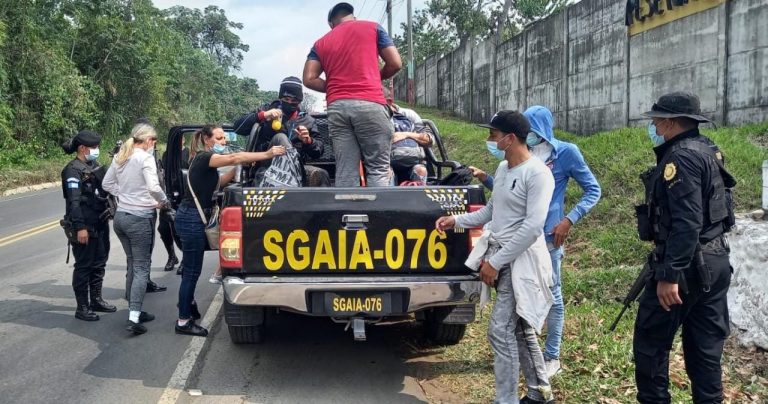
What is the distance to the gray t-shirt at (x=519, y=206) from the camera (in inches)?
136

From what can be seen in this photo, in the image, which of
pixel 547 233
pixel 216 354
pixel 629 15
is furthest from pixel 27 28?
pixel 547 233

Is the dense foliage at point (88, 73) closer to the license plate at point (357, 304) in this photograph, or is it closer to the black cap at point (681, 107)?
the license plate at point (357, 304)

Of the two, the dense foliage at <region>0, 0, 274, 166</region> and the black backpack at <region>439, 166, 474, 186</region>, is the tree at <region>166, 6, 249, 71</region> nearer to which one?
the dense foliage at <region>0, 0, 274, 166</region>

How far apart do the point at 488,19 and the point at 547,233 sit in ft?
117

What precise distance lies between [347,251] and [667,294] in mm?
2016

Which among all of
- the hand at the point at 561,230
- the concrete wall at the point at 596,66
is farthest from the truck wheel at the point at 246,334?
the concrete wall at the point at 596,66

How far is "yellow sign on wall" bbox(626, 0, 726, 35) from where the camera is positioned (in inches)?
392

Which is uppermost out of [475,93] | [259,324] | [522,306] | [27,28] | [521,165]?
[27,28]

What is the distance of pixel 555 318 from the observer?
428cm

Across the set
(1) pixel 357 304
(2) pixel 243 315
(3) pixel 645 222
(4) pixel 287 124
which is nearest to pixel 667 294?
(3) pixel 645 222

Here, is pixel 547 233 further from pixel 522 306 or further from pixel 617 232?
pixel 617 232

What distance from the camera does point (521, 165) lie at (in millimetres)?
3594

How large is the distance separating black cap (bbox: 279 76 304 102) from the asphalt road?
2.15 meters

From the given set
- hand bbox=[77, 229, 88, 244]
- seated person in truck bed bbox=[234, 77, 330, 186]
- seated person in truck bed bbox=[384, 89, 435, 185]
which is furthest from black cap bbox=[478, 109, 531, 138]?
hand bbox=[77, 229, 88, 244]
